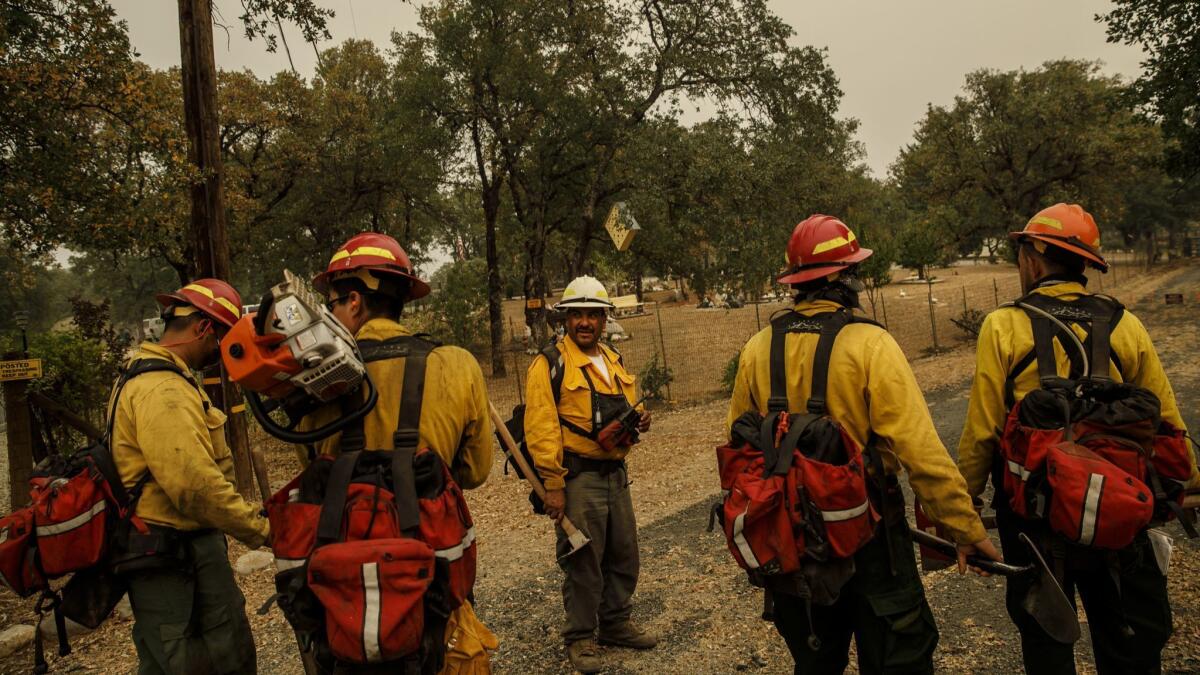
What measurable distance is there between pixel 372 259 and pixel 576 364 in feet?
5.41

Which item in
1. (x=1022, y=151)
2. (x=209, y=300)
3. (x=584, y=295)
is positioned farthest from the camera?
(x=1022, y=151)

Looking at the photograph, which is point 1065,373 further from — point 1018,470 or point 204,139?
point 204,139

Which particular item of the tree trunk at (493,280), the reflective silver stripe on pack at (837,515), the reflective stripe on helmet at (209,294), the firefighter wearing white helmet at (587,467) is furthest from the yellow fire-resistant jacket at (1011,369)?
the tree trunk at (493,280)

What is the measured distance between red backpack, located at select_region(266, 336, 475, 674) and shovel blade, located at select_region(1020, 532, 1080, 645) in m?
1.99

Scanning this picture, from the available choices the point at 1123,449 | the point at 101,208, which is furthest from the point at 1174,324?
the point at 101,208

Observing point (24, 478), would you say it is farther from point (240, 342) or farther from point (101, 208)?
point (240, 342)

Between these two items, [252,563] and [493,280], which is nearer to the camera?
[252,563]

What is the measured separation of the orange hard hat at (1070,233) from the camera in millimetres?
2732

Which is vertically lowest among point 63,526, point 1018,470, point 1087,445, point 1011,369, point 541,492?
point 541,492

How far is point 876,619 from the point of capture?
8.15 ft

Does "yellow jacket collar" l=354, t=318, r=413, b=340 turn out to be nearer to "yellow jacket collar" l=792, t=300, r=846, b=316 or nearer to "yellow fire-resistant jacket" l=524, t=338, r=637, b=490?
"yellow fire-resistant jacket" l=524, t=338, r=637, b=490

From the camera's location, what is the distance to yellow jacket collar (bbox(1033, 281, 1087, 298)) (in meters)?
2.72

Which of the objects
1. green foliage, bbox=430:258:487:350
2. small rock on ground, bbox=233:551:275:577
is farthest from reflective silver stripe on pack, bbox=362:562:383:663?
green foliage, bbox=430:258:487:350

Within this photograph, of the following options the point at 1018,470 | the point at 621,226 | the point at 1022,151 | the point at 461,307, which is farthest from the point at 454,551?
the point at 1022,151
